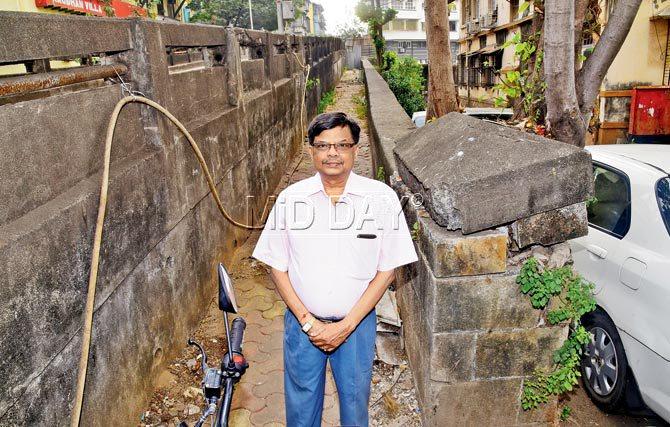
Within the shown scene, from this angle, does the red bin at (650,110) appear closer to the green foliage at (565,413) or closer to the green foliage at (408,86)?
the green foliage at (408,86)

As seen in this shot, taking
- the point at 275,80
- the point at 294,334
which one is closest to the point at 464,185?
the point at 294,334

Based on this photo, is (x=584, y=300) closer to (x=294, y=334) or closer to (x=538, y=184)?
(x=538, y=184)

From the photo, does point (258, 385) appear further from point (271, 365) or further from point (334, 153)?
point (334, 153)

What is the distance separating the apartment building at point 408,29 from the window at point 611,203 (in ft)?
196

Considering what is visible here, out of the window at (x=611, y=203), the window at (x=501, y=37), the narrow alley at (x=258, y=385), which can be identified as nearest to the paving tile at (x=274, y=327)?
the narrow alley at (x=258, y=385)

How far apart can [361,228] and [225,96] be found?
12.4ft

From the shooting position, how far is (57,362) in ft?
7.05

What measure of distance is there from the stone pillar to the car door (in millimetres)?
1126

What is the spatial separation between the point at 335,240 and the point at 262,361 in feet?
6.33

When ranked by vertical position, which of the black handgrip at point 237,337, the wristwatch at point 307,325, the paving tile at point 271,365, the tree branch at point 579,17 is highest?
the tree branch at point 579,17

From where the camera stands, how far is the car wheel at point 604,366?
132 inches

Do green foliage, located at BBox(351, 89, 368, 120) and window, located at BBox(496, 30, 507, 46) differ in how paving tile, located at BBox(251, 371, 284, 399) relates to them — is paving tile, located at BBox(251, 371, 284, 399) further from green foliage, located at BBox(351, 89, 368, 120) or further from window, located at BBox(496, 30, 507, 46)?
window, located at BBox(496, 30, 507, 46)

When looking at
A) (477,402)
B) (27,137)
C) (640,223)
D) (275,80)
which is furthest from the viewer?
(275,80)

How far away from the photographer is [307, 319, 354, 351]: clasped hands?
2.34 meters
